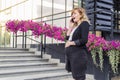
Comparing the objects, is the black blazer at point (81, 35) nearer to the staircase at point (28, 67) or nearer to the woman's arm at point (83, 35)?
the woman's arm at point (83, 35)

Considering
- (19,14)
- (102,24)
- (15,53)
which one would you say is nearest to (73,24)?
(15,53)

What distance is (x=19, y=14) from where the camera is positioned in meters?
13.2

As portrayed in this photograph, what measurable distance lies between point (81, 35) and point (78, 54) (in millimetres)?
255

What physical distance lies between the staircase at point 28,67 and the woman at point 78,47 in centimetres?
306

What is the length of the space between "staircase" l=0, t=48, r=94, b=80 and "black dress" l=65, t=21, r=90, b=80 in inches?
121

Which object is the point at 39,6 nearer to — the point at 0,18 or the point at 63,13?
the point at 63,13

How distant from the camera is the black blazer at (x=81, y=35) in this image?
3.24 m

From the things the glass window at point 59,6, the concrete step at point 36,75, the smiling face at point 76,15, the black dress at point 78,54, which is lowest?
the concrete step at point 36,75

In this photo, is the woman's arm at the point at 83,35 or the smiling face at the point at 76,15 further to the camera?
the smiling face at the point at 76,15

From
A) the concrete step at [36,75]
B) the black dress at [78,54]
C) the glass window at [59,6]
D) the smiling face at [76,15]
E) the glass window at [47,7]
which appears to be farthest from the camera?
the glass window at [47,7]

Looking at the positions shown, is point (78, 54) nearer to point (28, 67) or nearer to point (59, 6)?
point (28, 67)

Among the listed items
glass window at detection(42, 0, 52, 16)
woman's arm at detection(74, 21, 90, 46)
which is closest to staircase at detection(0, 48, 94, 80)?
glass window at detection(42, 0, 52, 16)

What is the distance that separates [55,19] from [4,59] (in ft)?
11.4

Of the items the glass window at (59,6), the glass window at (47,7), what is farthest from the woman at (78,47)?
the glass window at (47,7)
